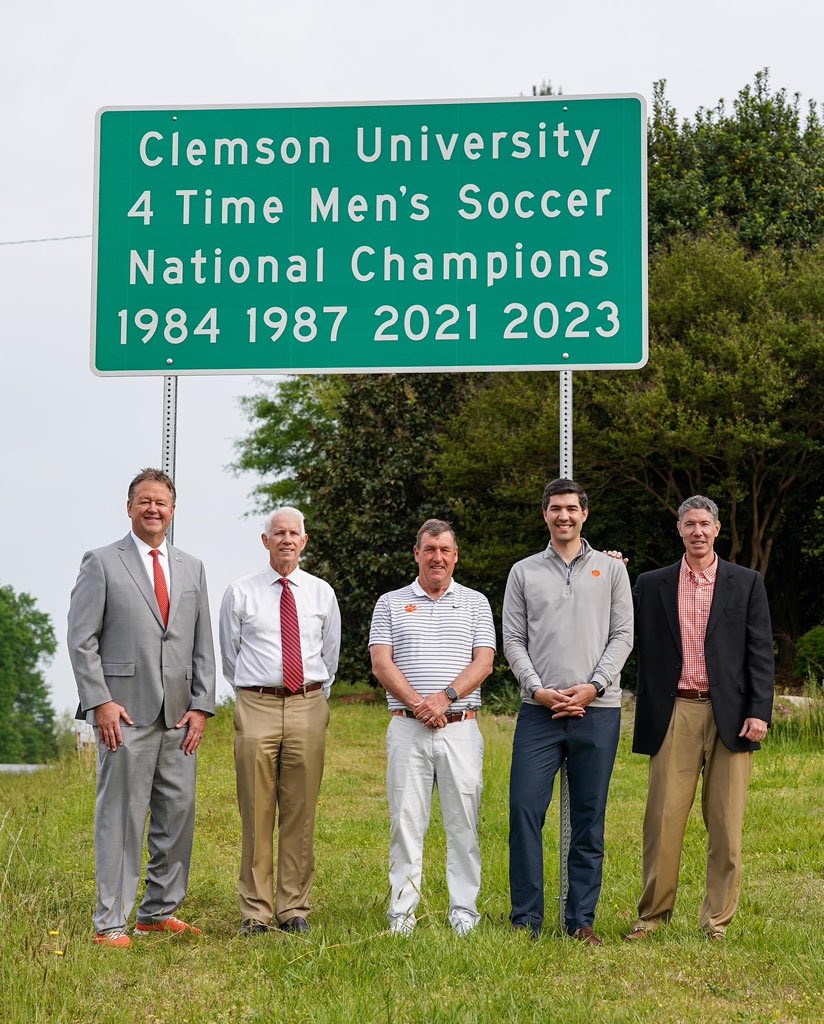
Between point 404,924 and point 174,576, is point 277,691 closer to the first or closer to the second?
point 174,576

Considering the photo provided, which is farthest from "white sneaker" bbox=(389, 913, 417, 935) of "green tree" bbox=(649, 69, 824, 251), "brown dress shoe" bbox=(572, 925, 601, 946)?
"green tree" bbox=(649, 69, 824, 251)

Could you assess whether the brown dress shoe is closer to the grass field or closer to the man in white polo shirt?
the grass field

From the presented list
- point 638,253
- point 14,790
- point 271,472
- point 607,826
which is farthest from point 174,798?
point 271,472

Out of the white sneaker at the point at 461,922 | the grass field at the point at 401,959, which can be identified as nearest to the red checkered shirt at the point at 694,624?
the grass field at the point at 401,959

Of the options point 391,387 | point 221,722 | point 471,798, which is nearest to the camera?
point 471,798

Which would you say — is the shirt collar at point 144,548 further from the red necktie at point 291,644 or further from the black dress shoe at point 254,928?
the black dress shoe at point 254,928

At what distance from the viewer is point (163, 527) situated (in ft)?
21.8

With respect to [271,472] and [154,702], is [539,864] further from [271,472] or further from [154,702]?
[271,472]

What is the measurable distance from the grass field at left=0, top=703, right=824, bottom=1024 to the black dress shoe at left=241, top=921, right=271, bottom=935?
124 millimetres

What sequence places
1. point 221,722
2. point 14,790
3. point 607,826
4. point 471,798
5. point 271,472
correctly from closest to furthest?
point 471,798
point 607,826
point 14,790
point 221,722
point 271,472

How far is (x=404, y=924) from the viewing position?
6305 mm

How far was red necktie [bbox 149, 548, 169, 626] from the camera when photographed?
21.6 ft

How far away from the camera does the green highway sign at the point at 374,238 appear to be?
7270 mm

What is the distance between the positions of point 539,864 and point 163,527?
8.51 ft
